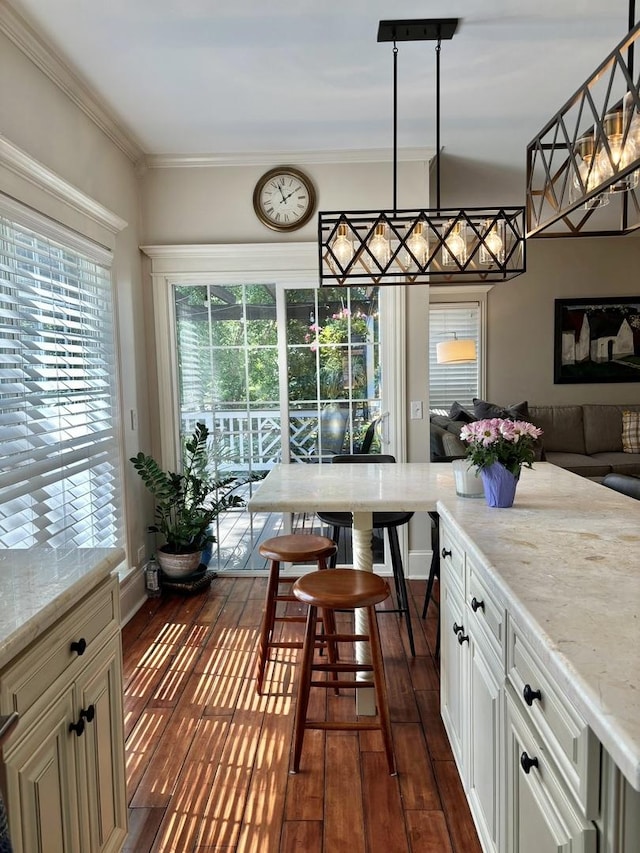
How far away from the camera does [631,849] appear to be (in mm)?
861

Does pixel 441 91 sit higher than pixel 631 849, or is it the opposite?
pixel 441 91

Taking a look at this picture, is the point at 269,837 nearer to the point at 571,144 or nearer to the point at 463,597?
the point at 463,597

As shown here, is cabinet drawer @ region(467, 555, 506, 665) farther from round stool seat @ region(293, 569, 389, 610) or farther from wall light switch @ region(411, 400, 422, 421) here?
wall light switch @ region(411, 400, 422, 421)

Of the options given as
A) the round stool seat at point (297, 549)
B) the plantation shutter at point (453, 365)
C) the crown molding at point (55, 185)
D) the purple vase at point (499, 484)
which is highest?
the crown molding at point (55, 185)

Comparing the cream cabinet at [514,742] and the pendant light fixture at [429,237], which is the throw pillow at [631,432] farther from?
the cream cabinet at [514,742]

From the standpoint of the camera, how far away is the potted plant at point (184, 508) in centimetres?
371

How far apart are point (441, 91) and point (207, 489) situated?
2.62 m

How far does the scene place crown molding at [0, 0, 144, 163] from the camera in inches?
89.7

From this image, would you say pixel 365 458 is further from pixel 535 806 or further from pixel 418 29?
pixel 535 806

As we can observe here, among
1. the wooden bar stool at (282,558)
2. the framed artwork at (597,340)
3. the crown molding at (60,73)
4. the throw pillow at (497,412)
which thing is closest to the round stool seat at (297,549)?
the wooden bar stool at (282,558)

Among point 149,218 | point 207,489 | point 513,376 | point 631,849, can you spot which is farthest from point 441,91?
point 513,376

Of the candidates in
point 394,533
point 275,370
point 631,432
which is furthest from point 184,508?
point 631,432

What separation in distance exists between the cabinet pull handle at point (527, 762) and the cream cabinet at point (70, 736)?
966 millimetres

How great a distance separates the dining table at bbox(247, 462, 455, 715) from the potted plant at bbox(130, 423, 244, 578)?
0.98m
